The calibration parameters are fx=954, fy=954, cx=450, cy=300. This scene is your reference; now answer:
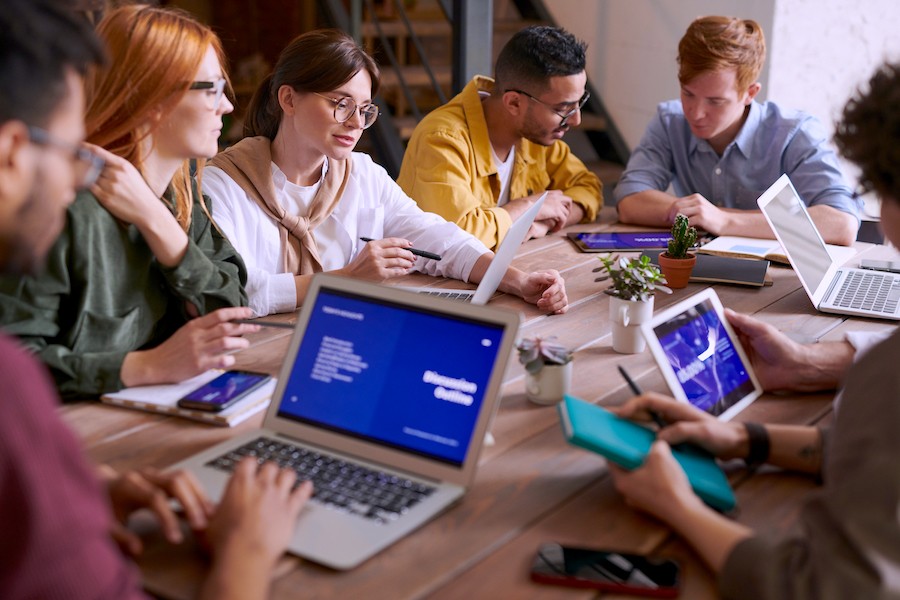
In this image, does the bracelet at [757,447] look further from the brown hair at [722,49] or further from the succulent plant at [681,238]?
the brown hair at [722,49]

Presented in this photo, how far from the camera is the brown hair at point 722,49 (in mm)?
2783

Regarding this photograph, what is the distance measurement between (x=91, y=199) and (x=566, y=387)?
35.3 inches

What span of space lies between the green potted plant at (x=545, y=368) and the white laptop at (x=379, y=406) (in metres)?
0.30

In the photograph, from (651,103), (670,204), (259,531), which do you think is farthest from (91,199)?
(651,103)

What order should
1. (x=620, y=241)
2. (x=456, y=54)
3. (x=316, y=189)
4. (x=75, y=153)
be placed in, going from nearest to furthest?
(x=75, y=153) < (x=316, y=189) < (x=620, y=241) < (x=456, y=54)

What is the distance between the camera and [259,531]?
3.67 ft

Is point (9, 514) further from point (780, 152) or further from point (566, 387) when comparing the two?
point (780, 152)

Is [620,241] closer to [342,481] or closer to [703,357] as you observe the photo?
[703,357]

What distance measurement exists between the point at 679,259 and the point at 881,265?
0.61m

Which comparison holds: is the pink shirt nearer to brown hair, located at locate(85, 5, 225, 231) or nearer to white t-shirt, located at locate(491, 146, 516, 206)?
brown hair, located at locate(85, 5, 225, 231)

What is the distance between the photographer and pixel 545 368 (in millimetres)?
1609

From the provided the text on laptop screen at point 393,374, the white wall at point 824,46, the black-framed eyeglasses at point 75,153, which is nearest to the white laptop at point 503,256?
the text on laptop screen at point 393,374

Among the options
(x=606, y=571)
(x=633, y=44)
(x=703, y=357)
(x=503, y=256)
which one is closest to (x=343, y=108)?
(x=503, y=256)

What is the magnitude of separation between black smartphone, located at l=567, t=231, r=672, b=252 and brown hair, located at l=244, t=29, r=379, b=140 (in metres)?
0.74
